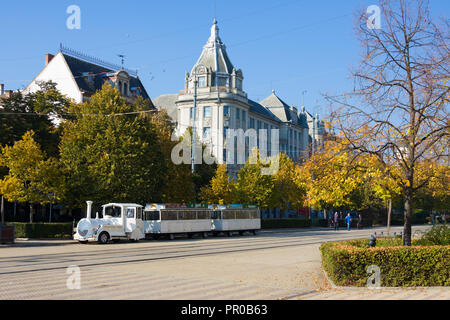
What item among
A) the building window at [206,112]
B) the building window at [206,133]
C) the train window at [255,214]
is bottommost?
the train window at [255,214]

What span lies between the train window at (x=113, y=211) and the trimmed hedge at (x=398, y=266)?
22738 millimetres

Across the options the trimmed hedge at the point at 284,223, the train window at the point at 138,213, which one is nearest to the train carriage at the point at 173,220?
the train window at the point at 138,213

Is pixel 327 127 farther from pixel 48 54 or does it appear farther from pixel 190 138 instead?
pixel 48 54

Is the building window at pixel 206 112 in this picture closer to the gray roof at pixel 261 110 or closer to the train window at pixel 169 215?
the gray roof at pixel 261 110

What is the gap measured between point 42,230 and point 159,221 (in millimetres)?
8173

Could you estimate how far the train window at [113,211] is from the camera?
33.8 m

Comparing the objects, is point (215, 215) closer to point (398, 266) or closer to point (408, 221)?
point (408, 221)

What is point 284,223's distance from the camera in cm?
5981

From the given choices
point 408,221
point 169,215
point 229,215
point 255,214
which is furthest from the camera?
point 255,214

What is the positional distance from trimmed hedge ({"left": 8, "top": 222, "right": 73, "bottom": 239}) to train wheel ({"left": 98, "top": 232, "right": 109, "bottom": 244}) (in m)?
5.62

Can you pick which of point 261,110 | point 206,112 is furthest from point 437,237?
point 261,110
